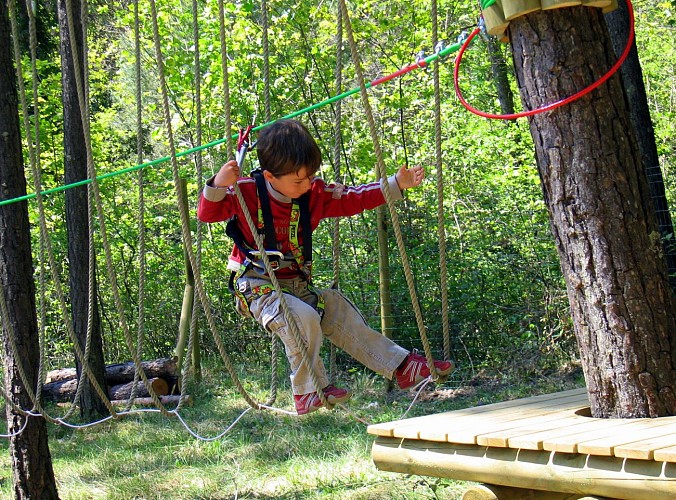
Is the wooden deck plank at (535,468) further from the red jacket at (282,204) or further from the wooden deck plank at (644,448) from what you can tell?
the red jacket at (282,204)

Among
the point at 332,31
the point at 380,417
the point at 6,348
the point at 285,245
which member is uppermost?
the point at 332,31

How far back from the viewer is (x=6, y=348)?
4.26m

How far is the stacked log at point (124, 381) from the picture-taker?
21.8ft

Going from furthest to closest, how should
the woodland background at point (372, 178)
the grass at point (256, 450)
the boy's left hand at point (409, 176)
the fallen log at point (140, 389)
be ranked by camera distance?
the fallen log at point (140, 389)
the woodland background at point (372, 178)
the grass at point (256, 450)
the boy's left hand at point (409, 176)

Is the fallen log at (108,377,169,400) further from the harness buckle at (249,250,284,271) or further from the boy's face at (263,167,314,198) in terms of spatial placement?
the boy's face at (263,167,314,198)

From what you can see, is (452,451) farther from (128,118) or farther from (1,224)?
(128,118)

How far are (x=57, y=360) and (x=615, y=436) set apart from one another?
7.48 meters

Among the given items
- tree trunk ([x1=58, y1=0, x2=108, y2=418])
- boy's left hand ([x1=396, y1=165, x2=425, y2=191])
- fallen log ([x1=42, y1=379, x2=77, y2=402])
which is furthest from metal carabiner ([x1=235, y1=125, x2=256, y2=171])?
fallen log ([x1=42, y1=379, x2=77, y2=402])

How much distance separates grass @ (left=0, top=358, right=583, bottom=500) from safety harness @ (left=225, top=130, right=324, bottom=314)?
1.05m

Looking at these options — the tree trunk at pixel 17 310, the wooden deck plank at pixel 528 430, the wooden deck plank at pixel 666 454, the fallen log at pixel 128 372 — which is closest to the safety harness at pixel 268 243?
the wooden deck plank at pixel 528 430

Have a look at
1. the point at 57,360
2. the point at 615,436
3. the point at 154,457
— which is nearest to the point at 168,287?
the point at 57,360

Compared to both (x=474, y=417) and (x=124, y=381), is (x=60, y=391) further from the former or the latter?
(x=474, y=417)

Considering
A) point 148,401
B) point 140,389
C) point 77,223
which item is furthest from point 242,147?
point 140,389

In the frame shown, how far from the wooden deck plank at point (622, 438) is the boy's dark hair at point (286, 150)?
1105mm
